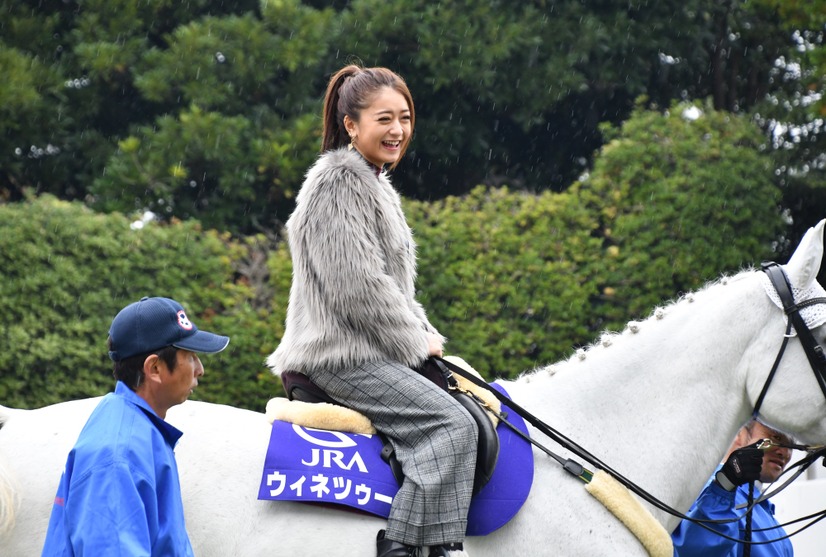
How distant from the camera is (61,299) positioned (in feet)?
27.5

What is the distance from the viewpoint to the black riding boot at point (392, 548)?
11.4 feet

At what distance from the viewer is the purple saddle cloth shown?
11.7ft

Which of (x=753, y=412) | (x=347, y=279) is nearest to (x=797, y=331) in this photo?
(x=753, y=412)

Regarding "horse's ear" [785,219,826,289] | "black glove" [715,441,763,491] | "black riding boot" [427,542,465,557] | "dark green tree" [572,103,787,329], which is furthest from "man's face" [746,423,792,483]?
"dark green tree" [572,103,787,329]

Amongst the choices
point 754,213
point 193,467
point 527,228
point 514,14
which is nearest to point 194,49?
point 514,14

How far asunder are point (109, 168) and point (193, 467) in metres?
9.03

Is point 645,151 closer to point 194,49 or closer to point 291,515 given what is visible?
point 194,49

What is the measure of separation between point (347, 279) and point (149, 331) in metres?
0.97

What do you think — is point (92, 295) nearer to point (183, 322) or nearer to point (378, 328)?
point (378, 328)

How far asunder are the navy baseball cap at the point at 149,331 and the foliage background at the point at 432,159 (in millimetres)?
5685

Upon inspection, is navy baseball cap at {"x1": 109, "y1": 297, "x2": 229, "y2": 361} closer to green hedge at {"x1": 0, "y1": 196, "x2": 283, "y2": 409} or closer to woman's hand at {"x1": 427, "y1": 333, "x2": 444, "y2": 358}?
woman's hand at {"x1": 427, "y1": 333, "x2": 444, "y2": 358}

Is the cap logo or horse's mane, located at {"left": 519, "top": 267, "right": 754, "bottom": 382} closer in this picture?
the cap logo

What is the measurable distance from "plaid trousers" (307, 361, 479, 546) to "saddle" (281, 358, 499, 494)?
1.8 inches

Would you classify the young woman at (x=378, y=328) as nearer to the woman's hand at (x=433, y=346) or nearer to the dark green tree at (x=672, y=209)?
the woman's hand at (x=433, y=346)
